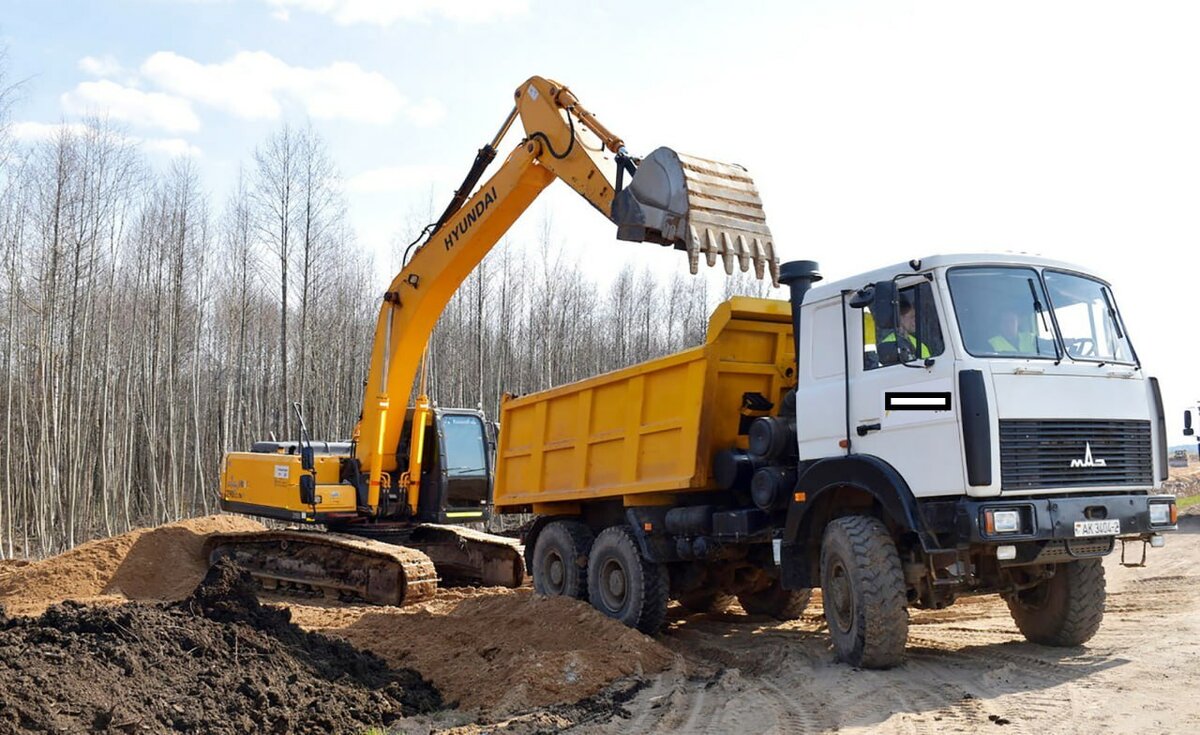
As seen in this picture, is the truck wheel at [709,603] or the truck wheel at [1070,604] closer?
the truck wheel at [1070,604]

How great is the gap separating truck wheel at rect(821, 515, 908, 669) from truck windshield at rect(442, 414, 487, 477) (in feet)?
24.4

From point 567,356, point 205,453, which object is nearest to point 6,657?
point 205,453

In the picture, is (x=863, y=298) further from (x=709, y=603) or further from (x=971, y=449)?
(x=709, y=603)

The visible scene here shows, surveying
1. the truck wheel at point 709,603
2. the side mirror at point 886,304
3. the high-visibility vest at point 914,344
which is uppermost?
the side mirror at point 886,304

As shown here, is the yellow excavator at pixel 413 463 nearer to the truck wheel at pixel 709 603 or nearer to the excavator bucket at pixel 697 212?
the excavator bucket at pixel 697 212

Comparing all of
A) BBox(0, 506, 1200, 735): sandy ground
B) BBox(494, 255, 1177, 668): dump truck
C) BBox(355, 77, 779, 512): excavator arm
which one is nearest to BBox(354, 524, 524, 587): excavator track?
BBox(355, 77, 779, 512): excavator arm

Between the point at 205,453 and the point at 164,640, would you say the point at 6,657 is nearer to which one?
the point at 164,640

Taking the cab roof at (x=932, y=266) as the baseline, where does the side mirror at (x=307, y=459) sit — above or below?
below

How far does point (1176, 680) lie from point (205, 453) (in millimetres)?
29711

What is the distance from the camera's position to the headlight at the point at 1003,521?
586cm

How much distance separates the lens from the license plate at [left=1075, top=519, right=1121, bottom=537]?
20.0 feet

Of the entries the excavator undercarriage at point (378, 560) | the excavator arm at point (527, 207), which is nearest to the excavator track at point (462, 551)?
the excavator undercarriage at point (378, 560)

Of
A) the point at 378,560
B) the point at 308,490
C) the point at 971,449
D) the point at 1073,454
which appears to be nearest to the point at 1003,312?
the point at 1073,454

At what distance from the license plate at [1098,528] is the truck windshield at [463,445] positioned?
8.69m
